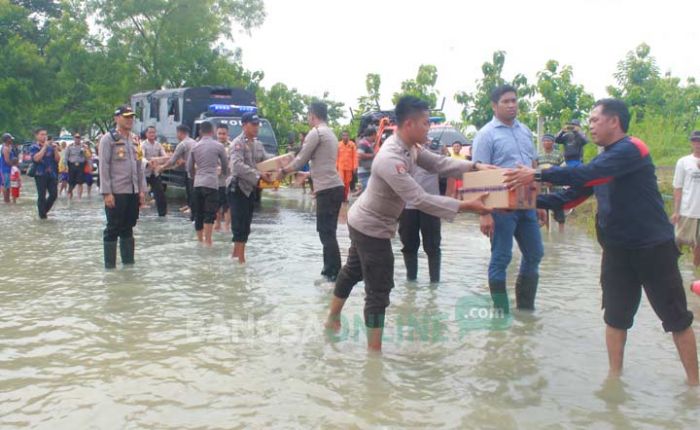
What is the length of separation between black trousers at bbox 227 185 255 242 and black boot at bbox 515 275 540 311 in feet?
11.8

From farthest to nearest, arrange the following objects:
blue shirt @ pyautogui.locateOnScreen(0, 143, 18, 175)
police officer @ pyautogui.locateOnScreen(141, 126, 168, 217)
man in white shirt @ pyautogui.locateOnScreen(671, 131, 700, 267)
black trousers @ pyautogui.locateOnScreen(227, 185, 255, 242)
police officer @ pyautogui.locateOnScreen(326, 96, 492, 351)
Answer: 1. blue shirt @ pyautogui.locateOnScreen(0, 143, 18, 175)
2. police officer @ pyautogui.locateOnScreen(141, 126, 168, 217)
3. black trousers @ pyautogui.locateOnScreen(227, 185, 255, 242)
4. man in white shirt @ pyautogui.locateOnScreen(671, 131, 700, 267)
5. police officer @ pyautogui.locateOnScreen(326, 96, 492, 351)

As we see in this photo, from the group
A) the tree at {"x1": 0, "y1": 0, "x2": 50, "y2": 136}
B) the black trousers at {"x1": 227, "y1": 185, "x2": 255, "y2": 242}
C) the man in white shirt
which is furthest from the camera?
the tree at {"x1": 0, "y1": 0, "x2": 50, "y2": 136}

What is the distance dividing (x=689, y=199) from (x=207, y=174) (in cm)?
628

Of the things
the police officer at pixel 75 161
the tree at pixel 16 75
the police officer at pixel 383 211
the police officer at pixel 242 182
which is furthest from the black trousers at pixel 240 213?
the tree at pixel 16 75

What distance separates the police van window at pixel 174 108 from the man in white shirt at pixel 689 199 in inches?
580

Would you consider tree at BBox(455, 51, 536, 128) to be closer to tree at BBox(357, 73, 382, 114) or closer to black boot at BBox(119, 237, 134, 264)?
tree at BBox(357, 73, 382, 114)

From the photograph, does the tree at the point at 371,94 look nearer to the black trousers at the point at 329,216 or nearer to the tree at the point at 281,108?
the tree at the point at 281,108

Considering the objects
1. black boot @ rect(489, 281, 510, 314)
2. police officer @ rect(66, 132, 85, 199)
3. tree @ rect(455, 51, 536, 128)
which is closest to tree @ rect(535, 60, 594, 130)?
tree @ rect(455, 51, 536, 128)

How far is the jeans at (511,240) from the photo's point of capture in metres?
6.23

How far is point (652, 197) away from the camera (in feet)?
15.1

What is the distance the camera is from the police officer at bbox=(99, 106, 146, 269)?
838 cm

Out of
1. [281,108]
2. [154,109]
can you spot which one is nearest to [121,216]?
[154,109]

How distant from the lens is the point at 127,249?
28.9 feet

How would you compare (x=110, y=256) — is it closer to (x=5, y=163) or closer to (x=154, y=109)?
(x=5, y=163)
